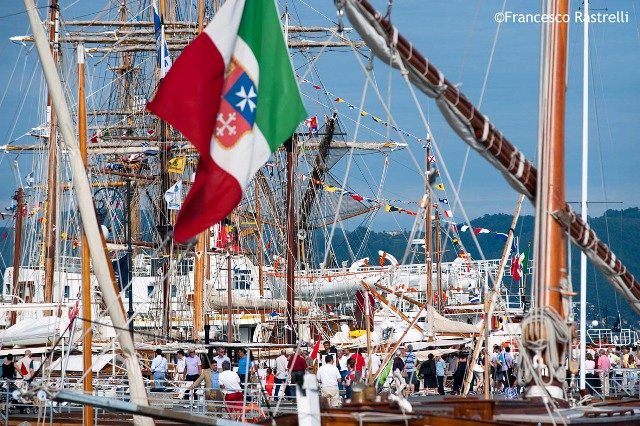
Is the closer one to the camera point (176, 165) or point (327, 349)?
point (327, 349)

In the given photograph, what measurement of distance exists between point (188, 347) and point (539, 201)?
900 inches

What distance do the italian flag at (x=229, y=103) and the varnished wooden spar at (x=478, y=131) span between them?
117 centimetres

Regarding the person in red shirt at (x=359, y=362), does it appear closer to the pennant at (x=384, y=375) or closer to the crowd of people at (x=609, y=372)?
the pennant at (x=384, y=375)

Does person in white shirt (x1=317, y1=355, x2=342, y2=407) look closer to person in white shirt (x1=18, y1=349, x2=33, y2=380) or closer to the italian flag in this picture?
person in white shirt (x1=18, y1=349, x2=33, y2=380)

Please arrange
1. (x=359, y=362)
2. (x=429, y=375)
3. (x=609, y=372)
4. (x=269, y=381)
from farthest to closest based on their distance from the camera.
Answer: (x=429, y=375) < (x=609, y=372) < (x=359, y=362) < (x=269, y=381)

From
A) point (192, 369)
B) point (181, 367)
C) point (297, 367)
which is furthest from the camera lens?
point (181, 367)

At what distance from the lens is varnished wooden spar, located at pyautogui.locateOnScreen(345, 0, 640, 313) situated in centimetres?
1260

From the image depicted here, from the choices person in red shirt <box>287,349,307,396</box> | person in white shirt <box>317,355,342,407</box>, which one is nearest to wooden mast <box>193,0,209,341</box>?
person in red shirt <box>287,349,307,396</box>

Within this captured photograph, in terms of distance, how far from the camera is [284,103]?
42.4 feet

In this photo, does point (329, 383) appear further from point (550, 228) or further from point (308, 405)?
point (308, 405)

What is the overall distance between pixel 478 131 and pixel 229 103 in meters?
2.86

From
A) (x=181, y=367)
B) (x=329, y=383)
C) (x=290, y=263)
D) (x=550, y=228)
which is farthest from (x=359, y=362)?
(x=550, y=228)

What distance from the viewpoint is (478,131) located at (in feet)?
43.2

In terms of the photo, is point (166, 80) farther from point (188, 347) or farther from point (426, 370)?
point (188, 347)
